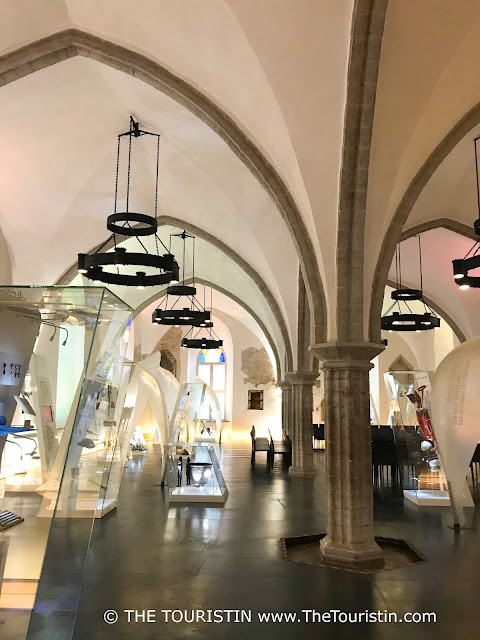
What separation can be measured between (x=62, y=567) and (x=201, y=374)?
24938 mm

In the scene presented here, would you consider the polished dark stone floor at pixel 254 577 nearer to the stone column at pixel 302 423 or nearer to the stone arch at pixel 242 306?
the stone column at pixel 302 423

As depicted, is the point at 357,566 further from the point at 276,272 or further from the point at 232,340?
the point at 232,340

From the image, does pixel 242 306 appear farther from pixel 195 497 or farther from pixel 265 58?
A: pixel 265 58

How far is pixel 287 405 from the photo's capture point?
15.9 meters

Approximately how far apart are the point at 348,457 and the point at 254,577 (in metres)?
1.73

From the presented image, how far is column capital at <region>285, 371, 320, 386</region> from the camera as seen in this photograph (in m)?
12.5

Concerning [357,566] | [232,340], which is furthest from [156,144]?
[232,340]

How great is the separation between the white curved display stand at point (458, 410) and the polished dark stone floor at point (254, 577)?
Result: 87 centimetres

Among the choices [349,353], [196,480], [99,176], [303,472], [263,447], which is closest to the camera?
[349,353]

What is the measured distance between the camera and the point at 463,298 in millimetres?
14953

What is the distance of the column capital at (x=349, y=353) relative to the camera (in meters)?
6.43

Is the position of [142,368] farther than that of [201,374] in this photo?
No

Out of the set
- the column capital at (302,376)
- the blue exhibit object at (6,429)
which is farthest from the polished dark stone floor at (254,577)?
the column capital at (302,376)

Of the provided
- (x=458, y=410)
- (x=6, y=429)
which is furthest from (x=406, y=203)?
(x=6, y=429)
